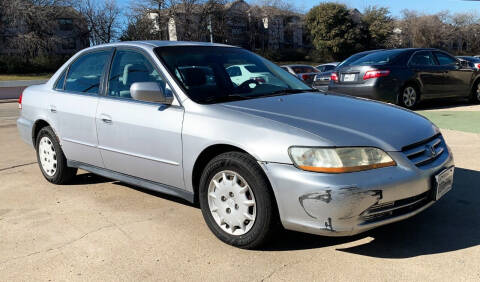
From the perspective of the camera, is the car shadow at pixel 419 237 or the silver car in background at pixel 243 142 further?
the car shadow at pixel 419 237

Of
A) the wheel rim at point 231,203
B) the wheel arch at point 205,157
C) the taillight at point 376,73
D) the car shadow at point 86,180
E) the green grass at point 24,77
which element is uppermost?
the taillight at point 376,73

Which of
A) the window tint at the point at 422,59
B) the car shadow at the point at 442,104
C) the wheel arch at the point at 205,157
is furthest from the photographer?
the car shadow at the point at 442,104

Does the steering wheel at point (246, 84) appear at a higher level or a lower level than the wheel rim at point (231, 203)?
higher

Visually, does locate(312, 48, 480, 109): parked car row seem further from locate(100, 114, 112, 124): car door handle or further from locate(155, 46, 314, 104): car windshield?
locate(100, 114, 112, 124): car door handle

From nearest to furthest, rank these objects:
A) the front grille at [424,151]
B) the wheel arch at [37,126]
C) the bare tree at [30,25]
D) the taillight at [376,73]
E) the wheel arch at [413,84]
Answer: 1. the front grille at [424,151]
2. the wheel arch at [37,126]
3. the taillight at [376,73]
4. the wheel arch at [413,84]
5. the bare tree at [30,25]

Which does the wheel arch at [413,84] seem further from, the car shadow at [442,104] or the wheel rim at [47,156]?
the wheel rim at [47,156]

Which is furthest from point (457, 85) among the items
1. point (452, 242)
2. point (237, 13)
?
point (237, 13)

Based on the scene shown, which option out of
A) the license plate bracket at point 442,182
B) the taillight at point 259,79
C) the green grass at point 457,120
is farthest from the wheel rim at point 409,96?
the license plate bracket at point 442,182

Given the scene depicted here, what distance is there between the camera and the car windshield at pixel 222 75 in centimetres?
372

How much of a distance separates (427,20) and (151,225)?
2772 inches

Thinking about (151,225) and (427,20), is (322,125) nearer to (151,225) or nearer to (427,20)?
(151,225)

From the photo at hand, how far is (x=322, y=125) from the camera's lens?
303cm

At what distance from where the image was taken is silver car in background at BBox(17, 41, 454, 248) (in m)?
2.82

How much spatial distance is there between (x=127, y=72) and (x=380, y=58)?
7225mm
